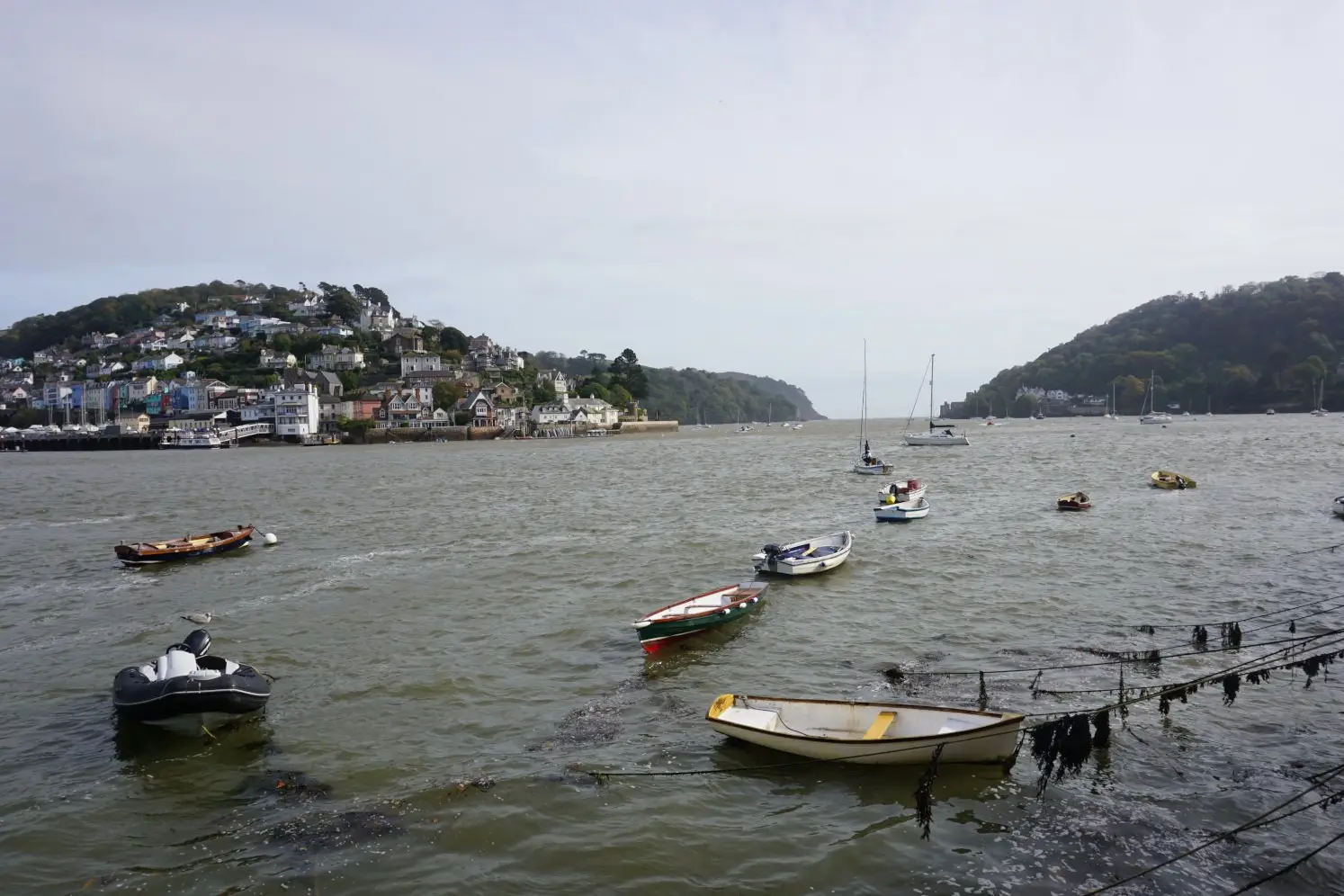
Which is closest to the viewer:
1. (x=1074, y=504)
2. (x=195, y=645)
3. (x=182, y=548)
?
(x=195, y=645)

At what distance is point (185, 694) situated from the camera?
12.8 m

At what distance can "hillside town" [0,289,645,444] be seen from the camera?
132875 millimetres

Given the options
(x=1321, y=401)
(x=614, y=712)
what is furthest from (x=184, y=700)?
(x=1321, y=401)

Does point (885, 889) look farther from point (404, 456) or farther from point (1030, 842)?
point (404, 456)

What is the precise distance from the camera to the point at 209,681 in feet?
42.5

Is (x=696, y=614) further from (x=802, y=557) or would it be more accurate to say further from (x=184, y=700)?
(x=184, y=700)

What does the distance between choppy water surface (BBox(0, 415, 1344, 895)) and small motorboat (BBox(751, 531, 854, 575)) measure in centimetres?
74

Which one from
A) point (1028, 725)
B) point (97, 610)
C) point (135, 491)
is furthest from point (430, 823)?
point (135, 491)

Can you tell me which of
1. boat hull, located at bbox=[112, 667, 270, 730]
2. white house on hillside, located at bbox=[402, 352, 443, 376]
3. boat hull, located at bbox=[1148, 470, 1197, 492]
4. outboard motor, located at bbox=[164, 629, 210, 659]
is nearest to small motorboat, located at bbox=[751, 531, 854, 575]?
boat hull, located at bbox=[112, 667, 270, 730]

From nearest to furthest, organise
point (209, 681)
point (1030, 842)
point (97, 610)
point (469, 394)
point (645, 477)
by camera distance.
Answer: point (1030, 842) < point (209, 681) < point (97, 610) < point (645, 477) < point (469, 394)

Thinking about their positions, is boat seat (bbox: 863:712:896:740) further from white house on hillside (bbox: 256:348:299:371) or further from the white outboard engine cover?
white house on hillside (bbox: 256:348:299:371)

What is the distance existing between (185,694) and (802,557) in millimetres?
16568

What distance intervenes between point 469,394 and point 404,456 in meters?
61.3

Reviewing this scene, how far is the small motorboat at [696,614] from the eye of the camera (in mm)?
16875
